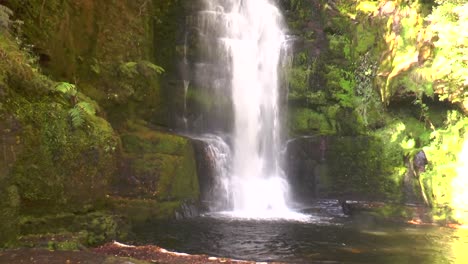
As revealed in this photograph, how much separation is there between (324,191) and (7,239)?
11921 mm

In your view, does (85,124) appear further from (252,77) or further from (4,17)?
(252,77)

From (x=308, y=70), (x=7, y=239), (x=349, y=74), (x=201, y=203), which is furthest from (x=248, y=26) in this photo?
(x=7, y=239)

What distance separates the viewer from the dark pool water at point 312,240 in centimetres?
877

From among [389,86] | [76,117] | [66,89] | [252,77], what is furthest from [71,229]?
[389,86]

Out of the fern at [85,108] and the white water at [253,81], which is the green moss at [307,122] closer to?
the white water at [253,81]

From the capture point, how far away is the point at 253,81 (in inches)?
734

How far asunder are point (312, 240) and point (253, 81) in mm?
9886

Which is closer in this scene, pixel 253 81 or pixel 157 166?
pixel 157 166

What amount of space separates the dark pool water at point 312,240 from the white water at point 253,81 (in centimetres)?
357

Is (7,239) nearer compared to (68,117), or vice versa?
(7,239)

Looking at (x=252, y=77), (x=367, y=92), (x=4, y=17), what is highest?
(x=252, y=77)

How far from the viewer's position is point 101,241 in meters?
8.93

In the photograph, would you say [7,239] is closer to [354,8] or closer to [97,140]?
[97,140]

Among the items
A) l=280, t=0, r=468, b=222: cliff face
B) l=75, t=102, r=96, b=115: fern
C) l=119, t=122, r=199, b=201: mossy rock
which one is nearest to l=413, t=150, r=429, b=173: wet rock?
l=280, t=0, r=468, b=222: cliff face
